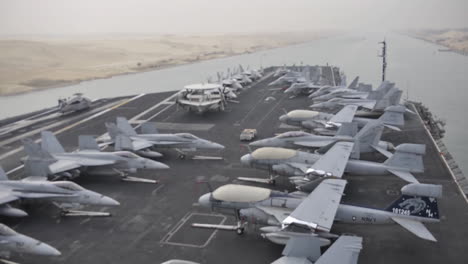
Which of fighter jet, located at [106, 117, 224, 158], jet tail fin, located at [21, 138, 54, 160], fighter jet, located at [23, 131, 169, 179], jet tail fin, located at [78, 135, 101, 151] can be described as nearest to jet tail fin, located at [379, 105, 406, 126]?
fighter jet, located at [106, 117, 224, 158]

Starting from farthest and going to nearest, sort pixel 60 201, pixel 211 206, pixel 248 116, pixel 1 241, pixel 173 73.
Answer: pixel 173 73 < pixel 248 116 < pixel 60 201 < pixel 211 206 < pixel 1 241

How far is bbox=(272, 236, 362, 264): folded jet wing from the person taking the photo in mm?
16344

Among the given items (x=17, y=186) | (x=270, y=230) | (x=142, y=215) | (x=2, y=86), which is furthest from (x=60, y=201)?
(x=2, y=86)

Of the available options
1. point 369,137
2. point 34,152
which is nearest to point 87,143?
point 34,152

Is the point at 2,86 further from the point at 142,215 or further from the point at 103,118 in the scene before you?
the point at 142,215

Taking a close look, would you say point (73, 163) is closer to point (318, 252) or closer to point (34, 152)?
point (34, 152)

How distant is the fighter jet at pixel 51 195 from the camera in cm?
2592

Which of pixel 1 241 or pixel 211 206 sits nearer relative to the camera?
pixel 1 241

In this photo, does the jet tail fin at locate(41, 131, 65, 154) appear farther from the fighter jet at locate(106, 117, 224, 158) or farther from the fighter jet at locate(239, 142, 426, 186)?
the fighter jet at locate(239, 142, 426, 186)

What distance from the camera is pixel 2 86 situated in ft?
340

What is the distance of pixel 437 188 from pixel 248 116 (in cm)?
3762

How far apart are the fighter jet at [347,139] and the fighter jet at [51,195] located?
56.8ft

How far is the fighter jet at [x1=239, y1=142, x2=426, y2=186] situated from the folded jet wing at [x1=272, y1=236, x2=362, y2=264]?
340 inches

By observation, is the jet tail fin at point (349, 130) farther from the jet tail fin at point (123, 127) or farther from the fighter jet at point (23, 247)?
the fighter jet at point (23, 247)
